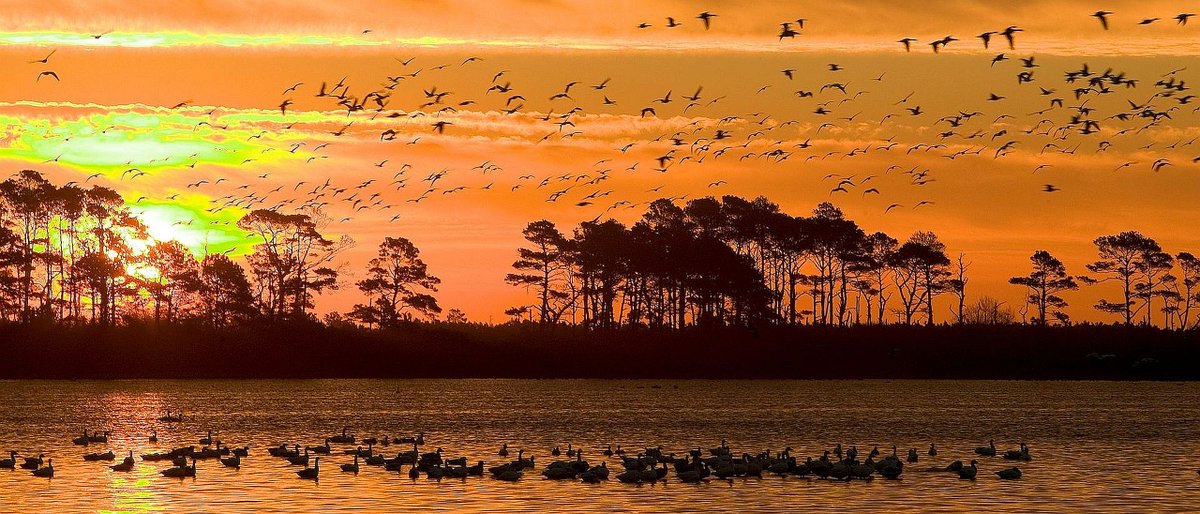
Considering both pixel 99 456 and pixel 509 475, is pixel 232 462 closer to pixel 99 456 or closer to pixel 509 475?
pixel 99 456

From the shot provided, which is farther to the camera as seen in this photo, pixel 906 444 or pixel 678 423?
pixel 678 423

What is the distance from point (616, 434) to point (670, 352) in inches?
2769

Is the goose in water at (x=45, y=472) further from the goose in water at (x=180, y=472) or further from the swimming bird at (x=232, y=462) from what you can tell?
the swimming bird at (x=232, y=462)

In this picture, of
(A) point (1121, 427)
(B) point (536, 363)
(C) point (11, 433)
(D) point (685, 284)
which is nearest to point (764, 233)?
(D) point (685, 284)

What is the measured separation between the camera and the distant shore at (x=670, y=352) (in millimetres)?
128250

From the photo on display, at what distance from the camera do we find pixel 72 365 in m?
124

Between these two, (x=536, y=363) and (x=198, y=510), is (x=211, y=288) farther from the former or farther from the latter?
(x=198, y=510)

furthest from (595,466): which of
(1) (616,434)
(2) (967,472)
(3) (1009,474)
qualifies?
(1) (616,434)

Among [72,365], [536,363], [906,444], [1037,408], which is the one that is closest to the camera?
[906,444]

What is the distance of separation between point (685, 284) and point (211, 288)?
153 feet

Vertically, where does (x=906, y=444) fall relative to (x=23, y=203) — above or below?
below

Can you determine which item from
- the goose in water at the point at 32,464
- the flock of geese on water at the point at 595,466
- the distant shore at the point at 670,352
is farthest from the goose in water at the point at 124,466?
the distant shore at the point at 670,352

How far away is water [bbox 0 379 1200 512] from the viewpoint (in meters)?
41.2

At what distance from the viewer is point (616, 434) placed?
67188 mm
